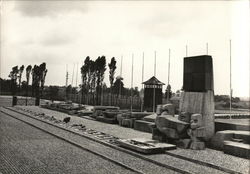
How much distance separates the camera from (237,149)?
10.2 m

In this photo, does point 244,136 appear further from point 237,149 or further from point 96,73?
point 96,73

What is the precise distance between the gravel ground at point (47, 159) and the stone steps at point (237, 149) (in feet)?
16.1

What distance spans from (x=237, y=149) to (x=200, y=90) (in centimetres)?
349

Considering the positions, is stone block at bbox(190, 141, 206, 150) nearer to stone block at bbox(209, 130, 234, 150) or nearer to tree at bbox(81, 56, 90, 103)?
stone block at bbox(209, 130, 234, 150)

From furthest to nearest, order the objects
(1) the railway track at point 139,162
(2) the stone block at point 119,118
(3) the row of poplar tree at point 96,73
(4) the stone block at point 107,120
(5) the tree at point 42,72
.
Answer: (5) the tree at point 42,72 < (3) the row of poplar tree at point 96,73 < (4) the stone block at point 107,120 < (2) the stone block at point 119,118 < (1) the railway track at point 139,162

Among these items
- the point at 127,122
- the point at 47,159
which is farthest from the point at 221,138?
the point at 127,122

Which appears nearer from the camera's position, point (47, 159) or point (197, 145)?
point (47, 159)

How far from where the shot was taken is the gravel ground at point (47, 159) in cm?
798

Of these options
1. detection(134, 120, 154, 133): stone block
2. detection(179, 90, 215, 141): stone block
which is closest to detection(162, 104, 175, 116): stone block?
detection(179, 90, 215, 141): stone block

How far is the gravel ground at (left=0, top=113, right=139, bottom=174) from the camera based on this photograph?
798cm

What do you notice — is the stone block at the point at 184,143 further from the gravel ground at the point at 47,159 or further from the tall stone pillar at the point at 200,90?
the gravel ground at the point at 47,159

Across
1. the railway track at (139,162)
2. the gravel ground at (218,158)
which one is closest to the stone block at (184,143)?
the gravel ground at (218,158)

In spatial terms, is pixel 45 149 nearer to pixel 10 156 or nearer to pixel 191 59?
pixel 10 156

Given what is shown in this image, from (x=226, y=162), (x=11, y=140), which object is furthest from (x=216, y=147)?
(x=11, y=140)
